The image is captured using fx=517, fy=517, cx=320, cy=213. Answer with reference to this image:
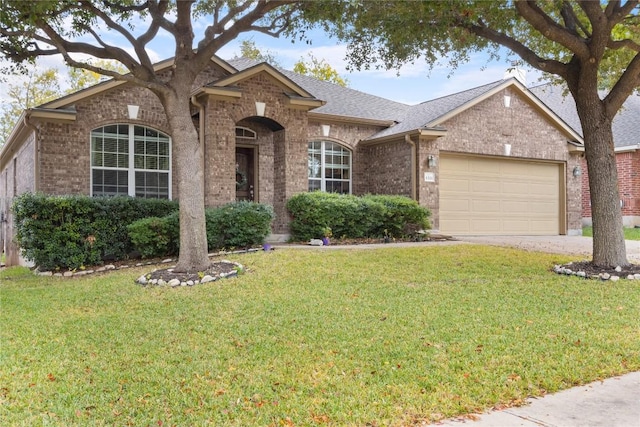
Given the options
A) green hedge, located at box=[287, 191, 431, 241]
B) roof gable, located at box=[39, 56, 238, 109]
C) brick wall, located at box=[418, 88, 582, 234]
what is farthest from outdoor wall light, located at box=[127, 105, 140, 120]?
brick wall, located at box=[418, 88, 582, 234]

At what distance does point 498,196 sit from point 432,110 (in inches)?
138

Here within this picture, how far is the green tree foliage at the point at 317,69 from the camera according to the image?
32438mm

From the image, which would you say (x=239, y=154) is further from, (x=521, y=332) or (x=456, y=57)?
(x=521, y=332)

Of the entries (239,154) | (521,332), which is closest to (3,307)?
(521,332)

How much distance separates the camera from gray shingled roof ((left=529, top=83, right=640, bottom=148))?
20484mm

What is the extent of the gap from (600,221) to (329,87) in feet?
36.7

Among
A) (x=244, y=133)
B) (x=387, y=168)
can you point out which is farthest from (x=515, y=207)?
(x=244, y=133)

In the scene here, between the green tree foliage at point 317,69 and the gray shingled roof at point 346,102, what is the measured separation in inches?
564

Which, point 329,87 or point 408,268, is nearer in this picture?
point 408,268

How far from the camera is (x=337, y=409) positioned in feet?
11.5

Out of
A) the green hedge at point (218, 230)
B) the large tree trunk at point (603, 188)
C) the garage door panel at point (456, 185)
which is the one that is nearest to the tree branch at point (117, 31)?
the green hedge at point (218, 230)

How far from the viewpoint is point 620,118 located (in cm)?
2256

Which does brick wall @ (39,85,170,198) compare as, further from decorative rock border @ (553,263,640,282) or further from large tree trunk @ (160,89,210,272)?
decorative rock border @ (553,263,640,282)

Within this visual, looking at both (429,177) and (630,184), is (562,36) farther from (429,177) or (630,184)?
(630,184)
